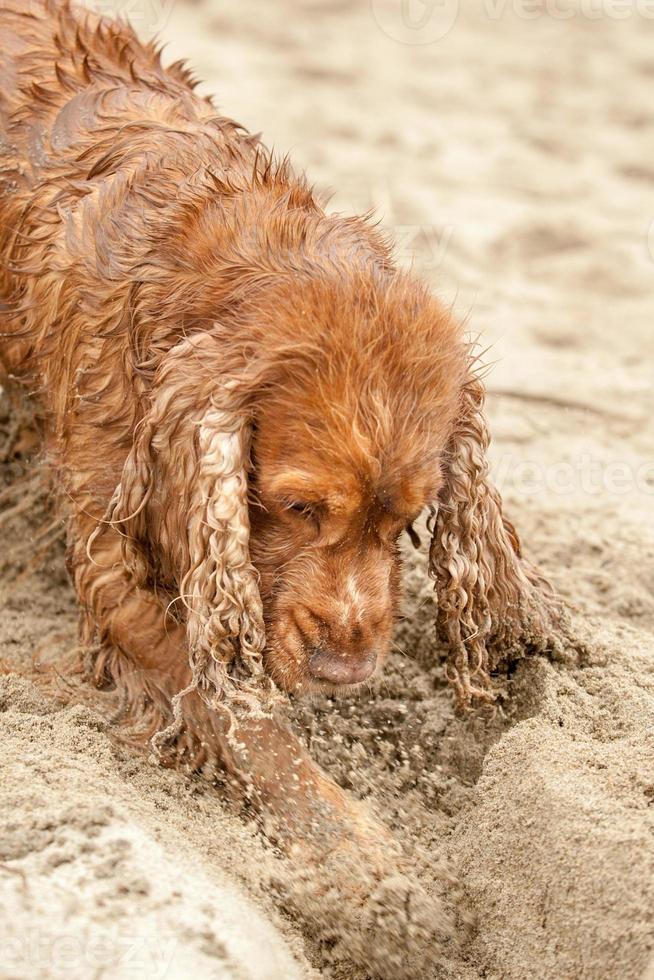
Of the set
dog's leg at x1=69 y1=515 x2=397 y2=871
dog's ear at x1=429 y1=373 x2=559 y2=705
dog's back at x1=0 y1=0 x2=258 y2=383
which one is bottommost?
dog's leg at x1=69 y1=515 x2=397 y2=871

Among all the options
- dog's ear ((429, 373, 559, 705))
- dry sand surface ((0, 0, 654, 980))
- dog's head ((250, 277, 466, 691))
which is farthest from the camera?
dog's ear ((429, 373, 559, 705))

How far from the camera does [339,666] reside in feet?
11.8

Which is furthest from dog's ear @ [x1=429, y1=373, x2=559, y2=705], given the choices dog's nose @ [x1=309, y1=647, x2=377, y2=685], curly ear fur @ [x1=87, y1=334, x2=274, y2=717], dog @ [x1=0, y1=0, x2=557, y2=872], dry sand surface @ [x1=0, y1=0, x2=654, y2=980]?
curly ear fur @ [x1=87, y1=334, x2=274, y2=717]

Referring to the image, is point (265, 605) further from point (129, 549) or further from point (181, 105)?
point (181, 105)

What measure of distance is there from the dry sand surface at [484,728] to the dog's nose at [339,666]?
53 centimetres

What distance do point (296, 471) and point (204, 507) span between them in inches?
10.6

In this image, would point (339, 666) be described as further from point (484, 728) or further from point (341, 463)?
point (484, 728)

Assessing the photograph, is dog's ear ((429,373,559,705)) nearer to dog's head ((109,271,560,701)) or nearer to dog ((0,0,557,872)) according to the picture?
dog ((0,0,557,872))

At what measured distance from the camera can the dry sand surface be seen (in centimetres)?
324

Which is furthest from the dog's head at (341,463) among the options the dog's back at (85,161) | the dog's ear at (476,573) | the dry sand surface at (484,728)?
the dry sand surface at (484,728)

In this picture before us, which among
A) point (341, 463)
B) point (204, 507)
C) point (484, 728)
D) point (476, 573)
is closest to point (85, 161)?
point (204, 507)

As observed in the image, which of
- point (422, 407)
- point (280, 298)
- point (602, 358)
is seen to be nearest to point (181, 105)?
point (280, 298)

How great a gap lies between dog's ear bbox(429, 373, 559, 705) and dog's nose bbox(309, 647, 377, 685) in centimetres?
59

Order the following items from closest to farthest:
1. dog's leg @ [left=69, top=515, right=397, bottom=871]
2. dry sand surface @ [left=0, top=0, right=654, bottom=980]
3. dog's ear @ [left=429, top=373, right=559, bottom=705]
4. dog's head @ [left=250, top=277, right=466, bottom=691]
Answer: dry sand surface @ [left=0, top=0, right=654, bottom=980] < dog's head @ [left=250, top=277, right=466, bottom=691] < dog's leg @ [left=69, top=515, right=397, bottom=871] < dog's ear @ [left=429, top=373, right=559, bottom=705]
